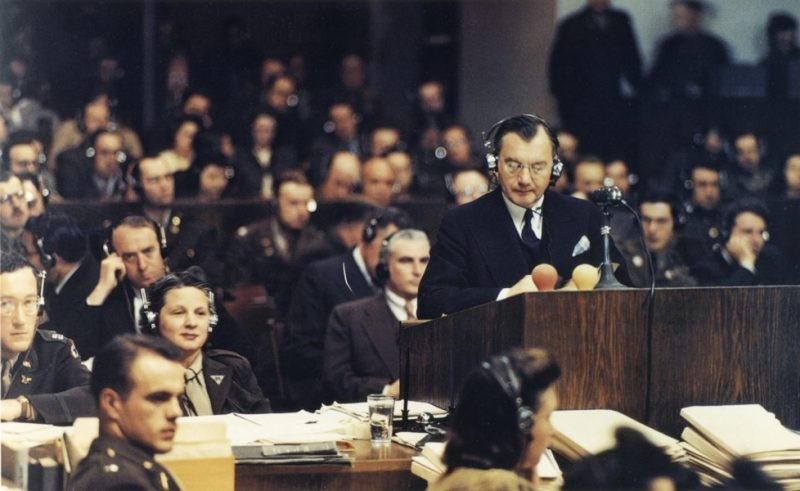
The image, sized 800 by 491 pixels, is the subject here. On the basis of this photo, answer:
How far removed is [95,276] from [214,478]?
3049mm

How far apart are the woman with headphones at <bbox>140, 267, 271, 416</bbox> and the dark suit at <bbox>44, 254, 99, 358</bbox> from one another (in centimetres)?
90

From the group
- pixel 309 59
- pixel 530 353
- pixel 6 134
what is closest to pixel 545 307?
pixel 530 353

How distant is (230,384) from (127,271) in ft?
4.91

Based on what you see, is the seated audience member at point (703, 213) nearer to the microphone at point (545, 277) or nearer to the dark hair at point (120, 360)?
the microphone at point (545, 277)

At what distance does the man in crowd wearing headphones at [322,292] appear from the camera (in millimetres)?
6707

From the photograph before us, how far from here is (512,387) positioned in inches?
132

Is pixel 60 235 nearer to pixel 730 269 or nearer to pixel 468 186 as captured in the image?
pixel 468 186

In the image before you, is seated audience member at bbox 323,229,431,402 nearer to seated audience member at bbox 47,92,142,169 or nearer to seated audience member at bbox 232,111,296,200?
seated audience member at bbox 232,111,296,200

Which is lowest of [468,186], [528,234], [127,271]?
[127,271]

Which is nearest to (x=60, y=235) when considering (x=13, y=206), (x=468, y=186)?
(x=13, y=206)

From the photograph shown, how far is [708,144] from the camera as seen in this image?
10.8 m

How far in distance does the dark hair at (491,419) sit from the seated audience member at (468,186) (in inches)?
197

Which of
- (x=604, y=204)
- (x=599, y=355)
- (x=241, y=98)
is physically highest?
(x=241, y=98)

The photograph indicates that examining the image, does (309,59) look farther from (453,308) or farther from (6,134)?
(453,308)
